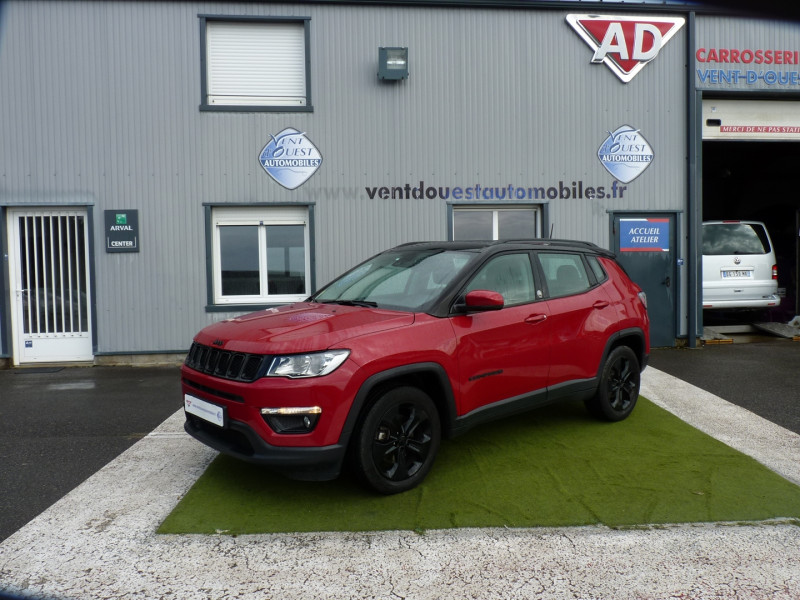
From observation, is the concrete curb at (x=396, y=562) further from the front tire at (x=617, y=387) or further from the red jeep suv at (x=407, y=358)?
the front tire at (x=617, y=387)

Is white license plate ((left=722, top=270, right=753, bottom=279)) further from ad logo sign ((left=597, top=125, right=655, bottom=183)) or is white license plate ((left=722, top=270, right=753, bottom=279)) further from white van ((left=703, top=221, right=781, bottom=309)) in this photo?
Result: ad logo sign ((left=597, top=125, right=655, bottom=183))

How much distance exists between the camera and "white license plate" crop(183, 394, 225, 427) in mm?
3670

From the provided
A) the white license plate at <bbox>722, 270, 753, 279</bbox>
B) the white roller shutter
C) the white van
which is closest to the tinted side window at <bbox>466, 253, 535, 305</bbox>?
the white roller shutter

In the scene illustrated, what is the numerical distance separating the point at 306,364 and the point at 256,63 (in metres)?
7.13

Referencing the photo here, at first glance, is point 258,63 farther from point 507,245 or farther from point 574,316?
point 574,316

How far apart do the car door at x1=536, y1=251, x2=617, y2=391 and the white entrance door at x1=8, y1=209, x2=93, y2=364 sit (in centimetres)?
724

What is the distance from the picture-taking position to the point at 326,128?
30.0 feet

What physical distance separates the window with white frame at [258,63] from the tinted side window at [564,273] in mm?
5440

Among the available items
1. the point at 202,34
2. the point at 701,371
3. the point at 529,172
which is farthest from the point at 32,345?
A: the point at 701,371

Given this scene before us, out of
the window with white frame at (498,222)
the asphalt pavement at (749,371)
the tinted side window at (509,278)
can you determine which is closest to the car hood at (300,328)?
the tinted side window at (509,278)

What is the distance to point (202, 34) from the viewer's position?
8.93 m

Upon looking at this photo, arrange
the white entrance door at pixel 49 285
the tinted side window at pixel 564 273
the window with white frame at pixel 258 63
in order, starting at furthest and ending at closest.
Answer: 1. the window with white frame at pixel 258 63
2. the white entrance door at pixel 49 285
3. the tinted side window at pixel 564 273

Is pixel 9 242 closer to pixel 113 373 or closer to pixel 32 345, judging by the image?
pixel 32 345

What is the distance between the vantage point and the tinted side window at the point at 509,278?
447 centimetres
